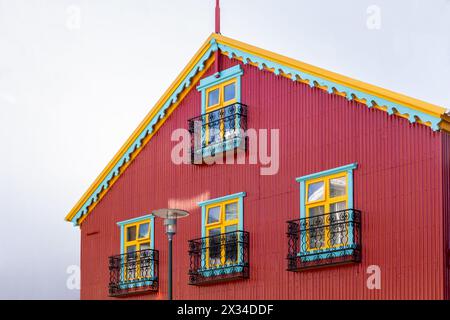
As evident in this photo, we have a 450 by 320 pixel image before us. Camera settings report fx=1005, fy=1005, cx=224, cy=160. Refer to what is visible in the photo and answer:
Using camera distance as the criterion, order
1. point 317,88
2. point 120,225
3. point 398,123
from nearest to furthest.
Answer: point 398,123, point 317,88, point 120,225

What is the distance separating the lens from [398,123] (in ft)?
83.8

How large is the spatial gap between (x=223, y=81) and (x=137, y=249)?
20.4 feet

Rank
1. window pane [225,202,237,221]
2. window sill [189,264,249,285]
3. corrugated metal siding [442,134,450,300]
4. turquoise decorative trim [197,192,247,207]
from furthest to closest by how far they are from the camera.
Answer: window pane [225,202,237,221] → turquoise decorative trim [197,192,247,207] → window sill [189,264,249,285] → corrugated metal siding [442,134,450,300]

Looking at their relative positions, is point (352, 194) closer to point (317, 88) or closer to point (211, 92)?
point (317, 88)

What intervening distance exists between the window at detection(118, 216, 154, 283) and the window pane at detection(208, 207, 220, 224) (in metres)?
2.64

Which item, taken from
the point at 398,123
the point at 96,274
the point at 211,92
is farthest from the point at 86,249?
the point at 398,123

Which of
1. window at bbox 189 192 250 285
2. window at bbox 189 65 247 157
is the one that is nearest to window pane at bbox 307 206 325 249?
window at bbox 189 192 250 285

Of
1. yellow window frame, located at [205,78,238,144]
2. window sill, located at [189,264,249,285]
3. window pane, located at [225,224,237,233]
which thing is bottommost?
window sill, located at [189,264,249,285]

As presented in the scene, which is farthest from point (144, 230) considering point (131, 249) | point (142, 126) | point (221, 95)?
point (221, 95)

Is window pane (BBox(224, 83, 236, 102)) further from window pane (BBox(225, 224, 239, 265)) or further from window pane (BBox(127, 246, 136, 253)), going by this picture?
window pane (BBox(127, 246, 136, 253))

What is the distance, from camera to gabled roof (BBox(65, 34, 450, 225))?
25.1 m

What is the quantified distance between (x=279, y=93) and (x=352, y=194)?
167 inches

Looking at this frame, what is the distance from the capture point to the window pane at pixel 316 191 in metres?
27.0

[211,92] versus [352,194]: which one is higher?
[211,92]
